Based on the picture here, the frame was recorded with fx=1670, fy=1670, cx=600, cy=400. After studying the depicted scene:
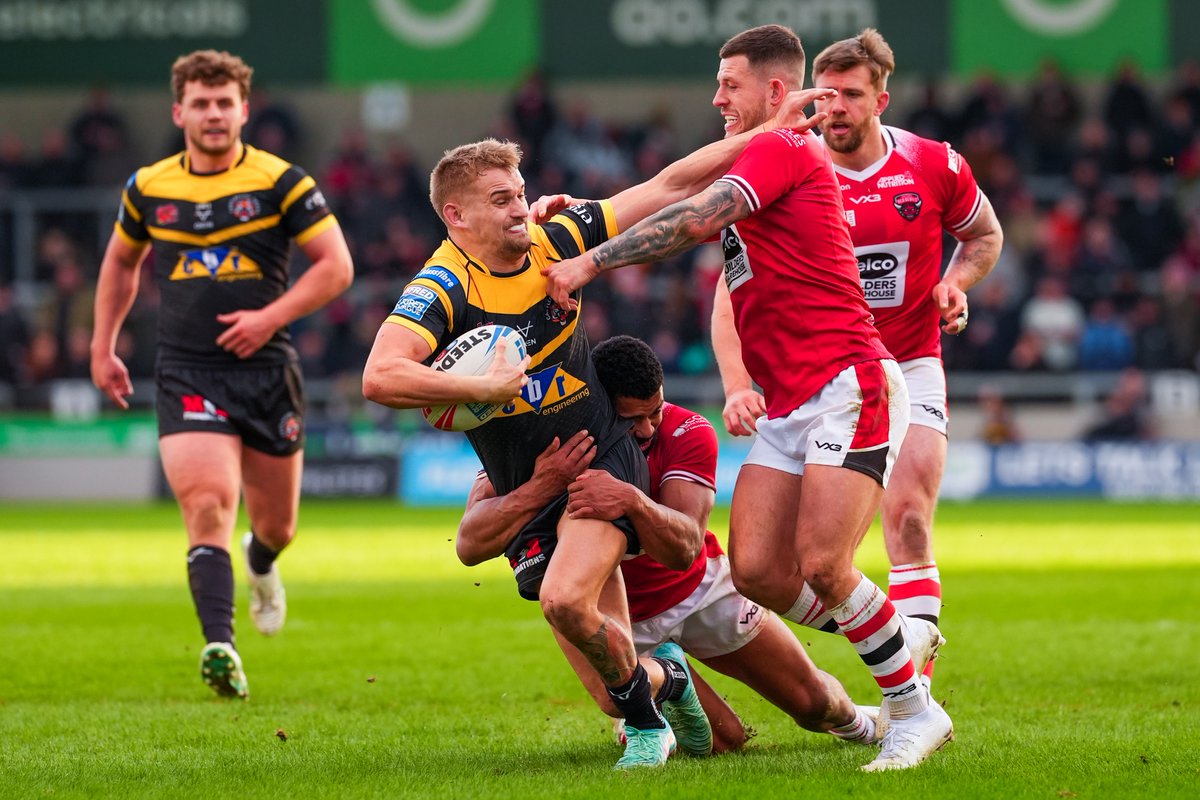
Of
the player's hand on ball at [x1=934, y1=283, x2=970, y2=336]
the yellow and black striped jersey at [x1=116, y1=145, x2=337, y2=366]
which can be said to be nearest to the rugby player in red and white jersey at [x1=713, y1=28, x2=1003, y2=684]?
the player's hand on ball at [x1=934, y1=283, x2=970, y2=336]

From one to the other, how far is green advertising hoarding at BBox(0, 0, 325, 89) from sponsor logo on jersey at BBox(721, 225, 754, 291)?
1545 centimetres

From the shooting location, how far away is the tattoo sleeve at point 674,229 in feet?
19.3

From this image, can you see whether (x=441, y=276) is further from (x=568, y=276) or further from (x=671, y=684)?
(x=671, y=684)

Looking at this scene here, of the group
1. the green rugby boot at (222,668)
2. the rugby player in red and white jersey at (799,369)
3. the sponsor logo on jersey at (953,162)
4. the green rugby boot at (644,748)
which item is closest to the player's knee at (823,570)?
the rugby player in red and white jersey at (799,369)

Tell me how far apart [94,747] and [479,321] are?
234 cm

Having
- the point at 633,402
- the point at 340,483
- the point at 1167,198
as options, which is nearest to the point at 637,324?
the point at 340,483

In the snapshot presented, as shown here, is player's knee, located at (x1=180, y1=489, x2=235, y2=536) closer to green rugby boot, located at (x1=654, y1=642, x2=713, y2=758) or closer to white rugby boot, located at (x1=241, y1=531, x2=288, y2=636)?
white rugby boot, located at (x1=241, y1=531, x2=288, y2=636)

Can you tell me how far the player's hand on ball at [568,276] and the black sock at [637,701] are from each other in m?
1.38

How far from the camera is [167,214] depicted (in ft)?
27.6

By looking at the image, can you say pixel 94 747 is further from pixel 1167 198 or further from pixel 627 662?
pixel 1167 198

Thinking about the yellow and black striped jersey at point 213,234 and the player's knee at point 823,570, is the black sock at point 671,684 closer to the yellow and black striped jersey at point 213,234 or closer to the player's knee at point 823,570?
the player's knee at point 823,570

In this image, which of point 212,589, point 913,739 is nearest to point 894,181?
point 913,739

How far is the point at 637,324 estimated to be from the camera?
22.7 meters

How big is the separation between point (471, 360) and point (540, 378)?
0.45m
